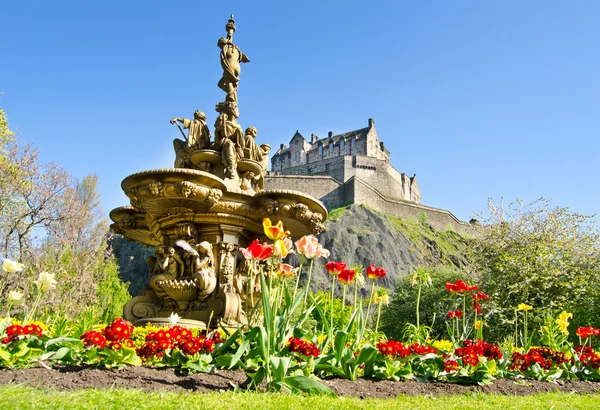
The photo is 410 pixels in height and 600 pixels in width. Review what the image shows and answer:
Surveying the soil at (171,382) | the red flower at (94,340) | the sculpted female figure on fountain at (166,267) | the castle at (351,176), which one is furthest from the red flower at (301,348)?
the castle at (351,176)

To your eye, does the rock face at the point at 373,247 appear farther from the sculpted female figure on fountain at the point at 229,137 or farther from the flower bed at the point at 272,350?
the flower bed at the point at 272,350

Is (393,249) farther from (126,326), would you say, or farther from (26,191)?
(126,326)

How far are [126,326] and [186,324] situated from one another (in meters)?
3.48

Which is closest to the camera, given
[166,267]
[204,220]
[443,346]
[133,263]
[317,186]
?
[443,346]

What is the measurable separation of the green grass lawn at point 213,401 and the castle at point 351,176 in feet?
141

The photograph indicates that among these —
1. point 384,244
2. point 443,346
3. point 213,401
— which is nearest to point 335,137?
point 384,244

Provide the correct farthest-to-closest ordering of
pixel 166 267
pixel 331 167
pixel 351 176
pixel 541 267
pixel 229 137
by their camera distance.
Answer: pixel 331 167, pixel 351 176, pixel 541 267, pixel 229 137, pixel 166 267

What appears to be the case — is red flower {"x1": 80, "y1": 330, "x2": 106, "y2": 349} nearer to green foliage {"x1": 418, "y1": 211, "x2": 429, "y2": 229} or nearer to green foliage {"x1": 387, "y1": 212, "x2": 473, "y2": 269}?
green foliage {"x1": 387, "y1": 212, "x2": 473, "y2": 269}

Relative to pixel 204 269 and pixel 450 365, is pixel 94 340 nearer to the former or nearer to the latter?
pixel 450 365

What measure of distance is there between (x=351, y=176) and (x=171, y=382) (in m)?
63.4

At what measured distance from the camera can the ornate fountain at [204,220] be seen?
7.54 m

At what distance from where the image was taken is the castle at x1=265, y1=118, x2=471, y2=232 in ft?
188

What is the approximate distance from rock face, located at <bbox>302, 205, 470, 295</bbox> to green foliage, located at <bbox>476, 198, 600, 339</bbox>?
22.8 metres

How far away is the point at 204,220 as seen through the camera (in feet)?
27.0
